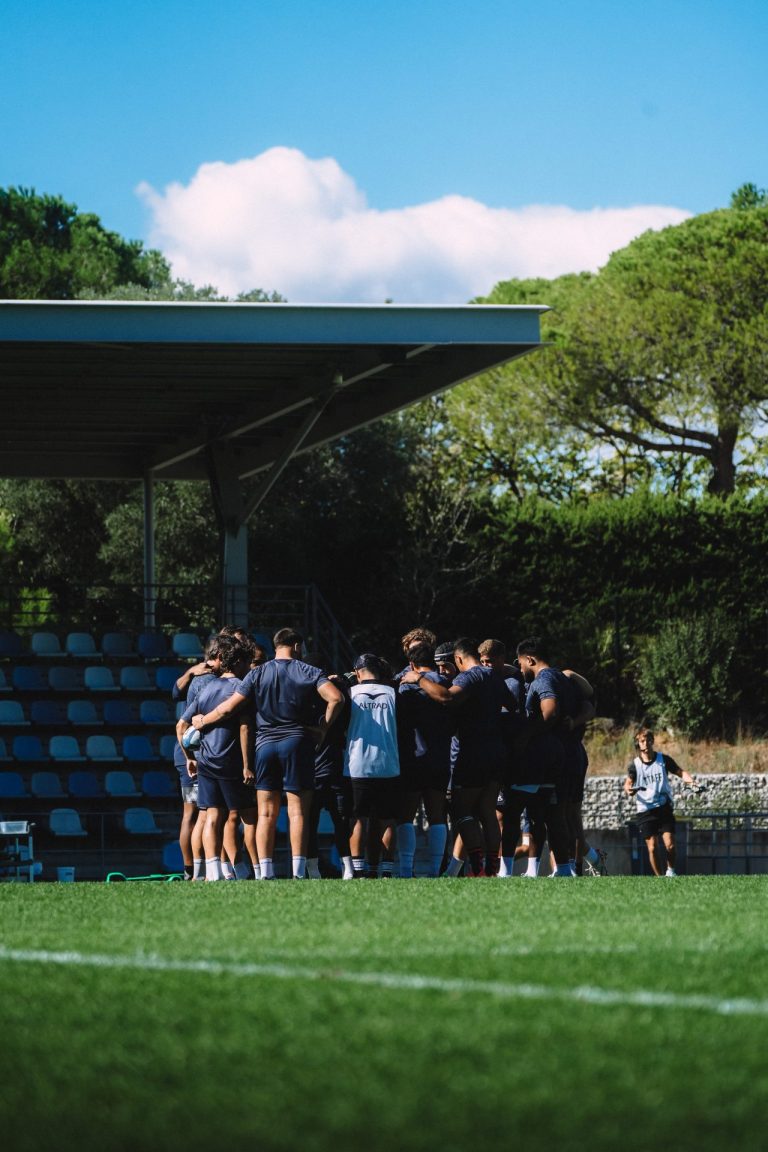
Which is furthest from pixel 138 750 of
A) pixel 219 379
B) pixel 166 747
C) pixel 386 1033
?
pixel 386 1033

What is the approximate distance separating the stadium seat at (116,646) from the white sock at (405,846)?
976 centimetres

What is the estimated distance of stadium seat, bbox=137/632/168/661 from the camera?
21547mm

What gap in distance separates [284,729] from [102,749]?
28.2 ft

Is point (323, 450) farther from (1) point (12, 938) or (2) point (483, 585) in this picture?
(1) point (12, 938)

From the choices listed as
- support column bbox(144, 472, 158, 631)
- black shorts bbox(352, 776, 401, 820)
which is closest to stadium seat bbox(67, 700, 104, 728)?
support column bbox(144, 472, 158, 631)

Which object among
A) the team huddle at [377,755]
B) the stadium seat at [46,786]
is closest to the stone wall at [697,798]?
the stadium seat at [46,786]

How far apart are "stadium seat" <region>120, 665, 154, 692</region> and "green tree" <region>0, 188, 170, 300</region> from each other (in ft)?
78.3

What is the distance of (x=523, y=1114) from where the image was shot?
3305 mm

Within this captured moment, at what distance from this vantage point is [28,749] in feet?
63.0

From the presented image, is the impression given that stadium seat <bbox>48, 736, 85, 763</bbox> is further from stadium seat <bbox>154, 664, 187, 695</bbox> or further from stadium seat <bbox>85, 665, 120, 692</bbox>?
stadium seat <bbox>154, 664, 187, 695</bbox>

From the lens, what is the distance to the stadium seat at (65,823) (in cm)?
1814

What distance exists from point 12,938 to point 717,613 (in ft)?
70.7

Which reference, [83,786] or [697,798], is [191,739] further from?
[697,798]

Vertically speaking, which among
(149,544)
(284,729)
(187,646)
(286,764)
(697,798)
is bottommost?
(697,798)
